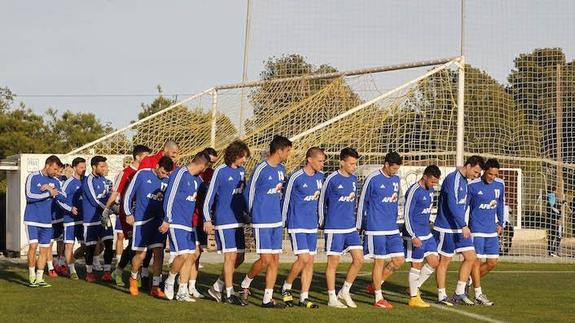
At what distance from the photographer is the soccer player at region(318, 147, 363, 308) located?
14812 millimetres

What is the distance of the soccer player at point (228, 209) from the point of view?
48.9 ft

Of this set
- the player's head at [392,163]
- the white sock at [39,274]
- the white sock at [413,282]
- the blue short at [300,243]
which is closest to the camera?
the blue short at [300,243]

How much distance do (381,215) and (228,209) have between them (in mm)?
2102

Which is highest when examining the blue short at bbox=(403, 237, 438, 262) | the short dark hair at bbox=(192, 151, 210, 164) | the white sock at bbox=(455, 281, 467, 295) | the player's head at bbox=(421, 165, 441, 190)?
the short dark hair at bbox=(192, 151, 210, 164)

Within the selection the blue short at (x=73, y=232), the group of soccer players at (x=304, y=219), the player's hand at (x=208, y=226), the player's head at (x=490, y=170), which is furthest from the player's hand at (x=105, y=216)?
the player's head at (x=490, y=170)

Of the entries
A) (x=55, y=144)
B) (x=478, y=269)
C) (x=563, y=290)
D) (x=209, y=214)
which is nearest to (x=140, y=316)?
(x=209, y=214)

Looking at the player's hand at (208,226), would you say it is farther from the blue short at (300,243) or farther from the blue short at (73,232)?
the blue short at (73,232)

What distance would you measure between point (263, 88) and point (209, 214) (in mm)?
12565

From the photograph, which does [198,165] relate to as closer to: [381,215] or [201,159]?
[201,159]

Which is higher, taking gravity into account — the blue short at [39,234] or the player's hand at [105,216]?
the player's hand at [105,216]

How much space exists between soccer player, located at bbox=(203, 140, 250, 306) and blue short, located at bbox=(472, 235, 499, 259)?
11.4ft

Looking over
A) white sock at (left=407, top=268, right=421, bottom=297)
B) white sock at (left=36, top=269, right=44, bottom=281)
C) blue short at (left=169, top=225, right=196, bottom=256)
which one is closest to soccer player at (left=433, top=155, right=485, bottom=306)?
white sock at (left=407, top=268, right=421, bottom=297)

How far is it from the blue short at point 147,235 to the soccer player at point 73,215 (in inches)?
119

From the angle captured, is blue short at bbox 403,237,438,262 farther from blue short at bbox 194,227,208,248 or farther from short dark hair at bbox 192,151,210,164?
short dark hair at bbox 192,151,210,164
